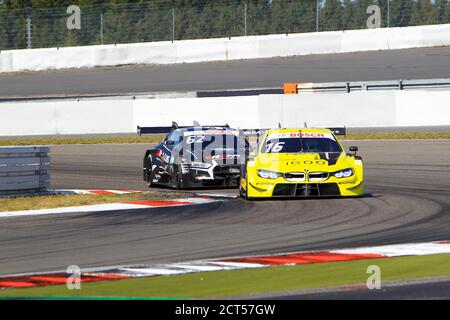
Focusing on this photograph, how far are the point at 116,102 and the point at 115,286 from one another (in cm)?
2152

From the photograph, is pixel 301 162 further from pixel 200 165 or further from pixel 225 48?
pixel 225 48

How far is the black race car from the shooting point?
1762 cm

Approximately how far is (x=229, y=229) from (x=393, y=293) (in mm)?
4621

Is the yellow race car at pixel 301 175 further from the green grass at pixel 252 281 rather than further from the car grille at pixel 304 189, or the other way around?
the green grass at pixel 252 281

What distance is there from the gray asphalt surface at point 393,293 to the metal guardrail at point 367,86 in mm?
22253

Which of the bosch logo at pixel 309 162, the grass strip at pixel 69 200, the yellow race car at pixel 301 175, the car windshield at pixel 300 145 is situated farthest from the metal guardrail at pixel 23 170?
the bosch logo at pixel 309 162

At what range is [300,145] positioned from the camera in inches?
640

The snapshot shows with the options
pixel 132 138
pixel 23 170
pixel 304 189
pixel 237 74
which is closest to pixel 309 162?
pixel 304 189

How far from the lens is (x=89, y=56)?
137 ft

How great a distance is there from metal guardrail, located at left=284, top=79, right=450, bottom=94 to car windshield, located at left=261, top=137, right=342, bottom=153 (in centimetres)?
1435

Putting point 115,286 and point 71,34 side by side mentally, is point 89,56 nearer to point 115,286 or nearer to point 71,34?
point 71,34

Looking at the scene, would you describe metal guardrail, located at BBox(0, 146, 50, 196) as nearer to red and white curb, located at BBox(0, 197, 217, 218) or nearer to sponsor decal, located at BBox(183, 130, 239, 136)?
red and white curb, located at BBox(0, 197, 217, 218)

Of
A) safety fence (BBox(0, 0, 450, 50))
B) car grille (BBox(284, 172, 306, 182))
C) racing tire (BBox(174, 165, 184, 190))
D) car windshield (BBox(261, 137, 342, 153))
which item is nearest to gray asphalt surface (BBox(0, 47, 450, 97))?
safety fence (BBox(0, 0, 450, 50))

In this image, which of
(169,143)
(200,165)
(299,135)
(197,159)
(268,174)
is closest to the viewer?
(268,174)
